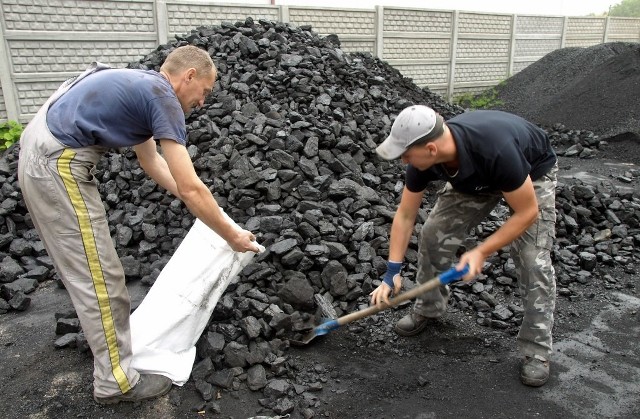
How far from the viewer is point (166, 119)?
7.25 feet

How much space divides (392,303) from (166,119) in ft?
4.85

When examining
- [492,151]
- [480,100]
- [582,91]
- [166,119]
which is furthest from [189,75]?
[480,100]

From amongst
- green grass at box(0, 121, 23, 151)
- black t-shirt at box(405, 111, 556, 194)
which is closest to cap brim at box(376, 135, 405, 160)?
black t-shirt at box(405, 111, 556, 194)

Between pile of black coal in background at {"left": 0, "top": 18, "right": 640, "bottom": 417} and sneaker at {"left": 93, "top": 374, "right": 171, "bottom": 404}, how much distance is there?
0.58ft

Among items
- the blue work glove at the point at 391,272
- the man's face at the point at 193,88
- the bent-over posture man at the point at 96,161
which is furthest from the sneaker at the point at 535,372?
the man's face at the point at 193,88

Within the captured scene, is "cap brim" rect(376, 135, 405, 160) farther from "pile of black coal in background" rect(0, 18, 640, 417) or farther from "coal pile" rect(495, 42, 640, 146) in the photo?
"coal pile" rect(495, 42, 640, 146)

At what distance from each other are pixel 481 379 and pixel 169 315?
1.82 m

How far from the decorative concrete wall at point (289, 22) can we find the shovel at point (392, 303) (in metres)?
6.31

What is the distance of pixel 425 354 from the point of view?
3.11m

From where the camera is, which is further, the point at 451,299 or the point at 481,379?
the point at 451,299

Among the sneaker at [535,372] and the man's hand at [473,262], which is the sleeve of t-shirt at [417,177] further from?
the sneaker at [535,372]

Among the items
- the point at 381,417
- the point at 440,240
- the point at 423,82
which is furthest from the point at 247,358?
the point at 423,82

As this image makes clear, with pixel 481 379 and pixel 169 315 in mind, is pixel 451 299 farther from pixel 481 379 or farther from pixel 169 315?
pixel 169 315

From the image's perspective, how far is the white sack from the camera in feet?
8.90
